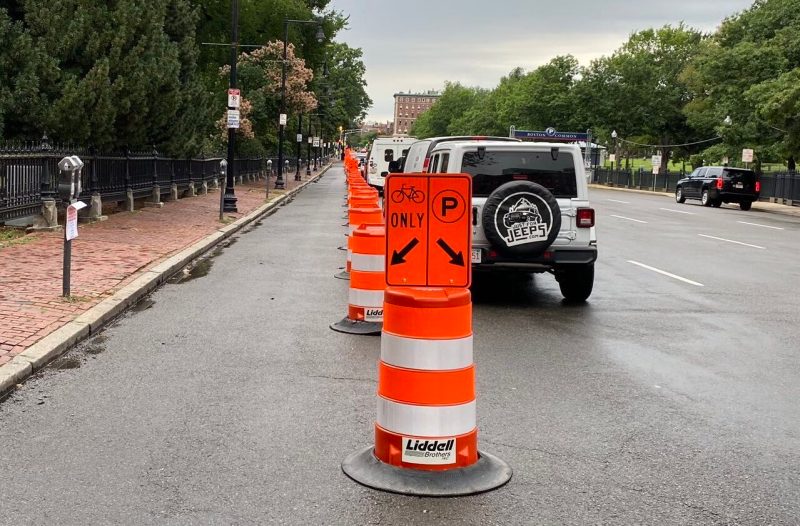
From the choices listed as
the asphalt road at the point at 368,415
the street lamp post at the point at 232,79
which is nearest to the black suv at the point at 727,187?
the street lamp post at the point at 232,79

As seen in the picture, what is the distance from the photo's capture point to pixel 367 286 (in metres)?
8.55

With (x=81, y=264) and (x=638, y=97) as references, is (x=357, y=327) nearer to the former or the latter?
(x=81, y=264)

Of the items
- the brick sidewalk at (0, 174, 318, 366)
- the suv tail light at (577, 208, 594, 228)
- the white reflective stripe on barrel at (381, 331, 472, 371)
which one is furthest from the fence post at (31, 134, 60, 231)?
the white reflective stripe on barrel at (381, 331, 472, 371)

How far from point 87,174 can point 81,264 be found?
22.9ft

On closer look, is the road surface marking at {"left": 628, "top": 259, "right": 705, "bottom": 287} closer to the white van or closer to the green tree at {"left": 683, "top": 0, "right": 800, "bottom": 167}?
the white van

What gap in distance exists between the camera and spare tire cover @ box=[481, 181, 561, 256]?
9406mm

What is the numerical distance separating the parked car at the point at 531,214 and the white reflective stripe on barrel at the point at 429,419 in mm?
5219

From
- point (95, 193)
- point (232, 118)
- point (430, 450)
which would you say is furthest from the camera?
point (232, 118)

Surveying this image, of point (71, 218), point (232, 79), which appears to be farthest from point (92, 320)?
point (232, 79)

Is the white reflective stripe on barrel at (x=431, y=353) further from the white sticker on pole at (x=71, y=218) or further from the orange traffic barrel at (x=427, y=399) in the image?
the white sticker on pole at (x=71, y=218)

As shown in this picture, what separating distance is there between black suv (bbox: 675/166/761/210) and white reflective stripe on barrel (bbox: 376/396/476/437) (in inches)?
1413

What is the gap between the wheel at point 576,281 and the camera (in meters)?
10.5

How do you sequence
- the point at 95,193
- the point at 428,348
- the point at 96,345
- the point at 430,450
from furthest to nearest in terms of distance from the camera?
1. the point at 95,193
2. the point at 96,345
3. the point at 430,450
4. the point at 428,348

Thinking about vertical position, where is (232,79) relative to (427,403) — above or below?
above
